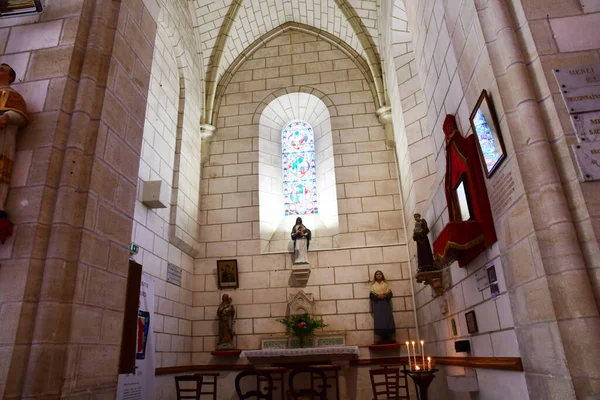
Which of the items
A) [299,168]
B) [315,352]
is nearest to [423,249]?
[315,352]

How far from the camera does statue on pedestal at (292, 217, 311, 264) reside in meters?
7.96

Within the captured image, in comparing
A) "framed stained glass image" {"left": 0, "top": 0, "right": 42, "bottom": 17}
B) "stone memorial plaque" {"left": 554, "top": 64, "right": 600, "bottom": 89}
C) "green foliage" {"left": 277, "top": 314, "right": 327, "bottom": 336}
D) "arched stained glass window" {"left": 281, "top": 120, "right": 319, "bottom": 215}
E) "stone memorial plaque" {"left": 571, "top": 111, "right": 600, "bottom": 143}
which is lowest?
"green foliage" {"left": 277, "top": 314, "right": 327, "bottom": 336}

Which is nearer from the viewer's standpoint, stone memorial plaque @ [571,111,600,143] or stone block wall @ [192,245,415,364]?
stone memorial plaque @ [571,111,600,143]

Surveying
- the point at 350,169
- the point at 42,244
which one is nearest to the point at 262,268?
the point at 350,169

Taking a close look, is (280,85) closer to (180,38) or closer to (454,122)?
(180,38)

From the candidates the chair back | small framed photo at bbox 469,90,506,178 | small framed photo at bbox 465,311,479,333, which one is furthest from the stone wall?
small framed photo at bbox 469,90,506,178

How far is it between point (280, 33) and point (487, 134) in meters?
7.95

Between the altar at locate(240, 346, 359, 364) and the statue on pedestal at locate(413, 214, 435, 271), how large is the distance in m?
1.98

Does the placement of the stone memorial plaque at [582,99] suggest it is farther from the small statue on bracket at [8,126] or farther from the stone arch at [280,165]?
the stone arch at [280,165]

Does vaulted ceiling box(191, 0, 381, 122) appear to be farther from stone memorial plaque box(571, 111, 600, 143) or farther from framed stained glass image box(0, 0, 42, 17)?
stone memorial plaque box(571, 111, 600, 143)

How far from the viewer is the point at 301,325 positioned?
7355 mm

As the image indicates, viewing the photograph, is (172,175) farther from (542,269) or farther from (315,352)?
(542,269)

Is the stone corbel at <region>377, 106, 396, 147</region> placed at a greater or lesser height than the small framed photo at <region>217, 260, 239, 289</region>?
greater

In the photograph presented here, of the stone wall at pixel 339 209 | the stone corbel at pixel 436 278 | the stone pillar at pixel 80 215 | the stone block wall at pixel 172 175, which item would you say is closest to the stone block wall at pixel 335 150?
the stone wall at pixel 339 209
